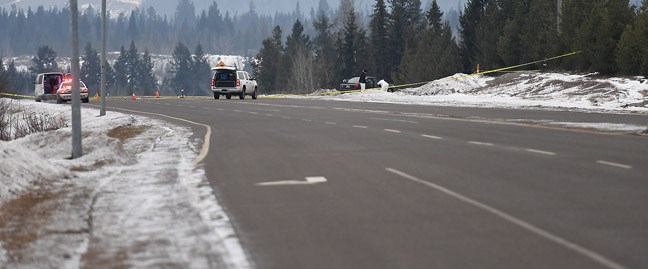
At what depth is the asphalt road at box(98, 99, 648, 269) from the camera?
748 cm

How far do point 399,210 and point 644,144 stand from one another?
389 inches

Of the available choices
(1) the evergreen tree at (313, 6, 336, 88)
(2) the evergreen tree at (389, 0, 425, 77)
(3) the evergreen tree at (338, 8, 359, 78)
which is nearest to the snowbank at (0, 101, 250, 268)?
(2) the evergreen tree at (389, 0, 425, 77)

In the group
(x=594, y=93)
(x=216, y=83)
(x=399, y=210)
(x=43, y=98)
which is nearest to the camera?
(x=399, y=210)

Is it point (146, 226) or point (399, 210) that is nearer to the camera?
point (146, 226)

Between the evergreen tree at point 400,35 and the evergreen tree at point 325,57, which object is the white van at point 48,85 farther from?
the evergreen tree at point 325,57

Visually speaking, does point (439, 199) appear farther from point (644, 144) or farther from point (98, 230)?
point (644, 144)

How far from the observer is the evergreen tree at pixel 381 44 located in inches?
4833

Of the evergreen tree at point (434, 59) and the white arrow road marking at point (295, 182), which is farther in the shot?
the evergreen tree at point (434, 59)

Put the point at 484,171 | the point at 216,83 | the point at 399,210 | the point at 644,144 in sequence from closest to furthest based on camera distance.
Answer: the point at 399,210 < the point at 484,171 < the point at 644,144 < the point at 216,83

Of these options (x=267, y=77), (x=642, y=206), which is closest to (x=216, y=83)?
(x=642, y=206)

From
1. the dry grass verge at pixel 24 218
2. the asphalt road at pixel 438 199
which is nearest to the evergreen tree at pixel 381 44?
the asphalt road at pixel 438 199

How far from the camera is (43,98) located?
54.0 meters

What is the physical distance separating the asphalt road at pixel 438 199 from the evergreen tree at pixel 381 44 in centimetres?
10260

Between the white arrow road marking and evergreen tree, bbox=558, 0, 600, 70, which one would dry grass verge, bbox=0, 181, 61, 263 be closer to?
the white arrow road marking
